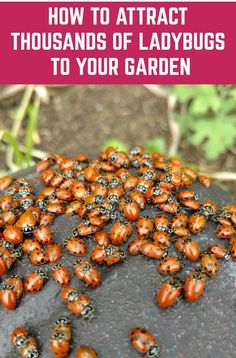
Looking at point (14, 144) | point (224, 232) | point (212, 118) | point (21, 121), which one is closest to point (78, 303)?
point (224, 232)

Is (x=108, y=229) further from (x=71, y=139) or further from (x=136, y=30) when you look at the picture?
(x=71, y=139)

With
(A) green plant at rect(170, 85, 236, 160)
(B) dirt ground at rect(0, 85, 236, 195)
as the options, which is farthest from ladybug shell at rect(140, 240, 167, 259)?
(B) dirt ground at rect(0, 85, 236, 195)

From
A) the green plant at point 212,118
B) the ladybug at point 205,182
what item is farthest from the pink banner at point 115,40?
the ladybug at point 205,182

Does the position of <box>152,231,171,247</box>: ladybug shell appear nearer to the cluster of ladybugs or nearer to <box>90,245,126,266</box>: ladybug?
the cluster of ladybugs

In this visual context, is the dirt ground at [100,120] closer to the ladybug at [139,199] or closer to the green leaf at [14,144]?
the green leaf at [14,144]

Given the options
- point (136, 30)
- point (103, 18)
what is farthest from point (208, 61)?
point (103, 18)
